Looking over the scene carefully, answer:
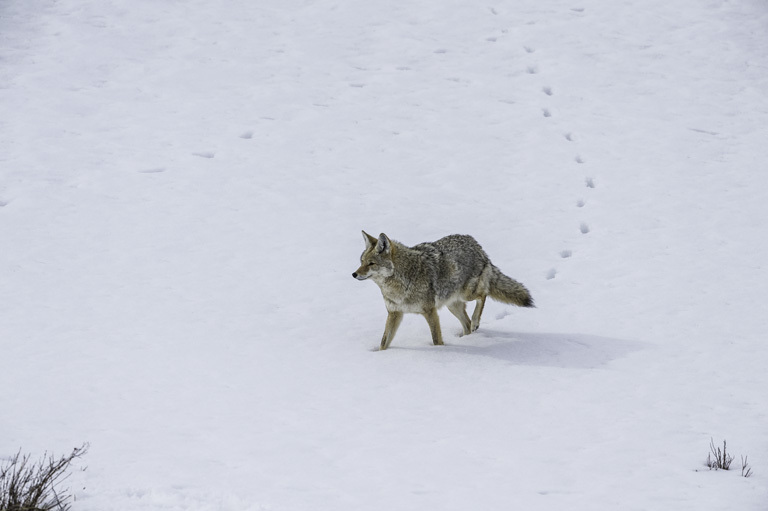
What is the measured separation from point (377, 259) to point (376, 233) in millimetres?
3666

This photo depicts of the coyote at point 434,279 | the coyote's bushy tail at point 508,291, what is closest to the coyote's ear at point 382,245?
→ the coyote at point 434,279

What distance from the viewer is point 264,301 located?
1288 cm

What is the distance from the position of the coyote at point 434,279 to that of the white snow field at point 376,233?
20.9 inches

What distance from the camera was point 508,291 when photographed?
11.8m

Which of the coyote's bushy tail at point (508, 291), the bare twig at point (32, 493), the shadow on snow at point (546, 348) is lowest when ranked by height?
the shadow on snow at point (546, 348)

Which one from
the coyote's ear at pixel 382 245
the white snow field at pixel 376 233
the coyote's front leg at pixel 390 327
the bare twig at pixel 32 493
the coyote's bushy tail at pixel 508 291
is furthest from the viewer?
the coyote's bushy tail at pixel 508 291

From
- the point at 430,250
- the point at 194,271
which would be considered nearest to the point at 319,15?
the point at 194,271

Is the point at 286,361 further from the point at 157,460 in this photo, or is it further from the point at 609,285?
the point at 609,285

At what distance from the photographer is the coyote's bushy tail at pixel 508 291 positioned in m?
11.8

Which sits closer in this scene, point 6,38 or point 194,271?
point 194,271

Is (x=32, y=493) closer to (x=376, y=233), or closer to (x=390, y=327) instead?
(x=390, y=327)

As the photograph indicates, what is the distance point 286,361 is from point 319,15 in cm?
1483

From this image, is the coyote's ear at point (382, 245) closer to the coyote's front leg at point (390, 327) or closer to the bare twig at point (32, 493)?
the coyote's front leg at point (390, 327)

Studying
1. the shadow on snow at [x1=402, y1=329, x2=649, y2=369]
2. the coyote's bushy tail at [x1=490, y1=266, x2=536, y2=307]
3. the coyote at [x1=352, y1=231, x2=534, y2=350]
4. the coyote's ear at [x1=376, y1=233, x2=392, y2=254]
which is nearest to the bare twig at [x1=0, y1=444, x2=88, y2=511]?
the coyote at [x1=352, y1=231, x2=534, y2=350]
